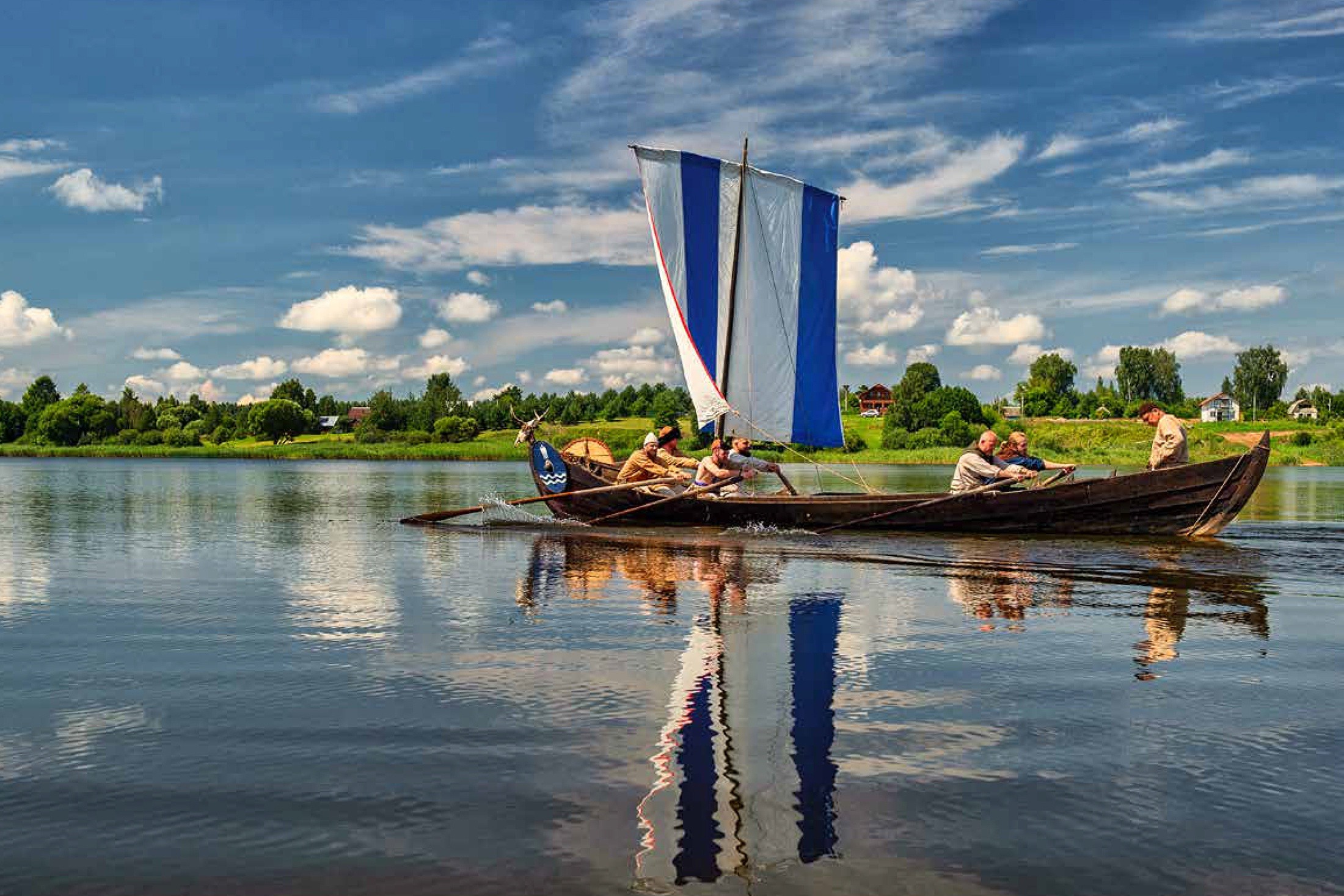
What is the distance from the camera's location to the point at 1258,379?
179250 millimetres

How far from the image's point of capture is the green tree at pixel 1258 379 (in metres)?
178

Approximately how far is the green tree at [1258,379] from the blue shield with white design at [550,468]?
177910 millimetres

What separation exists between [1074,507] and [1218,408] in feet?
605

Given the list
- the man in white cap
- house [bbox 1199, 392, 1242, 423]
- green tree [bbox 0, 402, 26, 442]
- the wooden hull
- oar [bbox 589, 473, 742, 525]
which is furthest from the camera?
house [bbox 1199, 392, 1242, 423]

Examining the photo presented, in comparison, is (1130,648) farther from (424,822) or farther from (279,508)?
(279,508)

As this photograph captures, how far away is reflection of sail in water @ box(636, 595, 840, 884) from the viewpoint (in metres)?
5.09

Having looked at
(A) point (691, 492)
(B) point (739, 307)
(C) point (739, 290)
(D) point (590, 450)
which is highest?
(C) point (739, 290)

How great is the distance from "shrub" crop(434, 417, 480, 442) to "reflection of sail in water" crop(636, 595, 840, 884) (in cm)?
11540

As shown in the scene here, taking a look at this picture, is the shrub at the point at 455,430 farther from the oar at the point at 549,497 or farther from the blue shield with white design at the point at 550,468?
the blue shield with white design at the point at 550,468

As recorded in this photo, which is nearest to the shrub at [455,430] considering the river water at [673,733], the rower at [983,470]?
the rower at [983,470]

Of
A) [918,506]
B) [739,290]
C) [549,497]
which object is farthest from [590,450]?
[918,506]

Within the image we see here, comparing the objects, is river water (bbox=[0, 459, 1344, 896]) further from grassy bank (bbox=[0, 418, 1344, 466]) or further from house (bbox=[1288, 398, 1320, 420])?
house (bbox=[1288, 398, 1320, 420])

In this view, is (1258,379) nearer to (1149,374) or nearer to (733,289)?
(1149,374)

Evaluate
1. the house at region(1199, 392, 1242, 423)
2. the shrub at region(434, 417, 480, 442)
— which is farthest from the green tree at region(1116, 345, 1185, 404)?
the shrub at region(434, 417, 480, 442)
